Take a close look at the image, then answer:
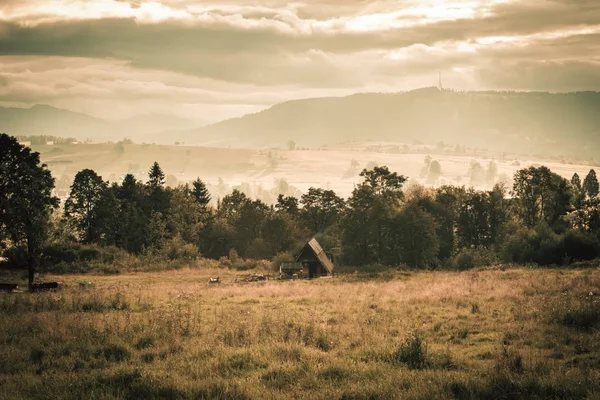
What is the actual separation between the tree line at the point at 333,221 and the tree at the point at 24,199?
0.10m

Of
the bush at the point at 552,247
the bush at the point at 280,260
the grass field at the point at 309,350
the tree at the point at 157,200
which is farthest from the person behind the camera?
the tree at the point at 157,200

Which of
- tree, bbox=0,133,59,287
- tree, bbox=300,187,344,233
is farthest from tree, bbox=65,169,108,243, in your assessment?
tree, bbox=300,187,344,233

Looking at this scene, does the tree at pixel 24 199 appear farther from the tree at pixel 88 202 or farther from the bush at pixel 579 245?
A: the bush at pixel 579 245

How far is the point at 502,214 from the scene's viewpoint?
86.1 meters

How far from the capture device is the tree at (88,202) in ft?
254

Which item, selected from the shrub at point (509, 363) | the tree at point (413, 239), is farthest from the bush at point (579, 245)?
the shrub at point (509, 363)

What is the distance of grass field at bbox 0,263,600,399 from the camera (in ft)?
34.8

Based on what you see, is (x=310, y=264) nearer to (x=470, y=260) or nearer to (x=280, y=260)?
(x=280, y=260)

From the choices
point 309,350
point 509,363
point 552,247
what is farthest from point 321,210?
point 509,363

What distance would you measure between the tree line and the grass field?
32444 millimetres

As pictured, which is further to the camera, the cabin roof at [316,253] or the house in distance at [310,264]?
the cabin roof at [316,253]

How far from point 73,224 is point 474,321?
78.1m

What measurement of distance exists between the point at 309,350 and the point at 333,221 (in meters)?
86.0

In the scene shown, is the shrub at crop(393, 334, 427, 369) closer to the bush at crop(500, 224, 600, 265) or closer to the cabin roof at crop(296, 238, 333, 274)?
the bush at crop(500, 224, 600, 265)
